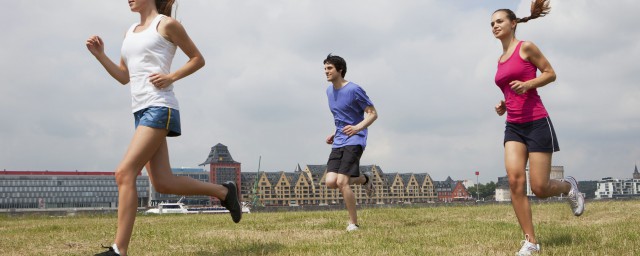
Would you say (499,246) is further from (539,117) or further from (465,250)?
(539,117)

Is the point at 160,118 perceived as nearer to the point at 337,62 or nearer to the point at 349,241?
the point at 349,241

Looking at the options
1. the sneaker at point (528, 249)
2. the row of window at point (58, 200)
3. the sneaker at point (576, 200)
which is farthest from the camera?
the row of window at point (58, 200)

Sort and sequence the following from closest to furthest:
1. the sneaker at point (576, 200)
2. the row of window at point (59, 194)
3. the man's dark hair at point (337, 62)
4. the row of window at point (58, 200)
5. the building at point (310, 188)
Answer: the sneaker at point (576, 200) < the man's dark hair at point (337, 62) < the row of window at point (58, 200) < the row of window at point (59, 194) < the building at point (310, 188)

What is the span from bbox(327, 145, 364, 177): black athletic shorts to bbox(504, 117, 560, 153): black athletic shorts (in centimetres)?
335

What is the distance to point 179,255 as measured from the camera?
587cm

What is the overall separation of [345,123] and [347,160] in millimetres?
518

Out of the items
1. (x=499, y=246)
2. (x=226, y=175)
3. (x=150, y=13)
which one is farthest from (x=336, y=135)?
(x=226, y=175)

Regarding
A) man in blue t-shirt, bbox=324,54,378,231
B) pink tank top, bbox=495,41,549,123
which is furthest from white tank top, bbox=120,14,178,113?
man in blue t-shirt, bbox=324,54,378,231

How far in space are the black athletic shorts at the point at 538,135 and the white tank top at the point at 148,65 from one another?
3015mm

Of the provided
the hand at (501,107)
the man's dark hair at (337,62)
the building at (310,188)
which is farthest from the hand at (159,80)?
the building at (310,188)

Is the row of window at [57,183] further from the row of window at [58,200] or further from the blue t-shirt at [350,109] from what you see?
the blue t-shirt at [350,109]

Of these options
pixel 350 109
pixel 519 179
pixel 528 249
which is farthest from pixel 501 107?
pixel 350 109

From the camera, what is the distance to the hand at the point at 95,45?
18.9 ft

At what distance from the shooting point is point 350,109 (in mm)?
8797
